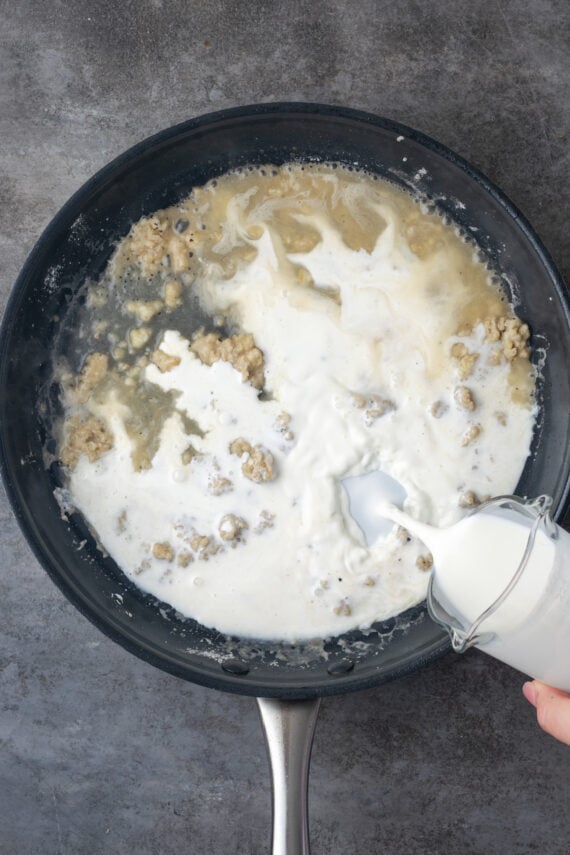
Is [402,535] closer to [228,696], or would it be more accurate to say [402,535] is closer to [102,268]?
[228,696]

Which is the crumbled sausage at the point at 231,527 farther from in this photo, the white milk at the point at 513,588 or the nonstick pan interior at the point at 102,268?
the white milk at the point at 513,588

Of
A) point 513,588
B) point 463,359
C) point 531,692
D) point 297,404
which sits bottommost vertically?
point 531,692

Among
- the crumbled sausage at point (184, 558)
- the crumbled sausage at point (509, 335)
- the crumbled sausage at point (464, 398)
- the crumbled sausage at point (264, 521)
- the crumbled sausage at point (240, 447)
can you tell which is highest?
the crumbled sausage at point (509, 335)

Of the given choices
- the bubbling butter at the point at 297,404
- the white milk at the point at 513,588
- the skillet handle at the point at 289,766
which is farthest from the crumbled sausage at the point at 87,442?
the white milk at the point at 513,588

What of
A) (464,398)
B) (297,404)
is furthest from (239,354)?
(464,398)

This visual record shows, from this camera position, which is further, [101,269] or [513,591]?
[101,269]
